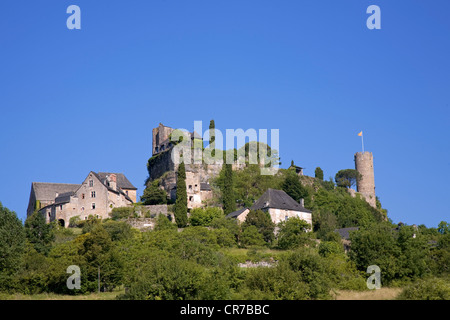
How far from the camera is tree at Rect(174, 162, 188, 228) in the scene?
69375 millimetres

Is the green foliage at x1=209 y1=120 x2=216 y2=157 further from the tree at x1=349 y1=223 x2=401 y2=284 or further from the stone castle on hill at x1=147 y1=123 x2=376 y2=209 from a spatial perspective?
the tree at x1=349 y1=223 x2=401 y2=284

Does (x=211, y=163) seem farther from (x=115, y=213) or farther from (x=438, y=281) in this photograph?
(x=438, y=281)

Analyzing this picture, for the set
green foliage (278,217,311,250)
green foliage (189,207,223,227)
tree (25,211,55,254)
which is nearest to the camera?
tree (25,211,55,254)

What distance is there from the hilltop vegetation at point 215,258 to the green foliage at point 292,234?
97mm

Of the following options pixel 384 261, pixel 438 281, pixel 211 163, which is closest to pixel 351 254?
pixel 384 261

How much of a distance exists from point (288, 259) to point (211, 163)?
130 ft

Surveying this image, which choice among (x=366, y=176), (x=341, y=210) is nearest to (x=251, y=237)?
(x=341, y=210)

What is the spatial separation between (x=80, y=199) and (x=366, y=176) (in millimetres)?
48367

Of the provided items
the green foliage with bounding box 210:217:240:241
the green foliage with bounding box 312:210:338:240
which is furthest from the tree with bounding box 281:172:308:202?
the green foliage with bounding box 210:217:240:241

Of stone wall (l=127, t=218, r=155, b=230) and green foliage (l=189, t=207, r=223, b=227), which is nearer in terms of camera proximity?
green foliage (l=189, t=207, r=223, b=227)

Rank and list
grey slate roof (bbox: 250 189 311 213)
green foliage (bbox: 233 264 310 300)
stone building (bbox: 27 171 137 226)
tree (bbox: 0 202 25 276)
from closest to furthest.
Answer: green foliage (bbox: 233 264 310 300)
tree (bbox: 0 202 25 276)
stone building (bbox: 27 171 137 226)
grey slate roof (bbox: 250 189 311 213)

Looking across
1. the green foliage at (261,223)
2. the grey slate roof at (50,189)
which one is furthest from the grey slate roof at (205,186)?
the grey slate roof at (50,189)

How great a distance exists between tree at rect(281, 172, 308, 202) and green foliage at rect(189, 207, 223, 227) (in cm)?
1323

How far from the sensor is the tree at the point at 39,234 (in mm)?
56188
